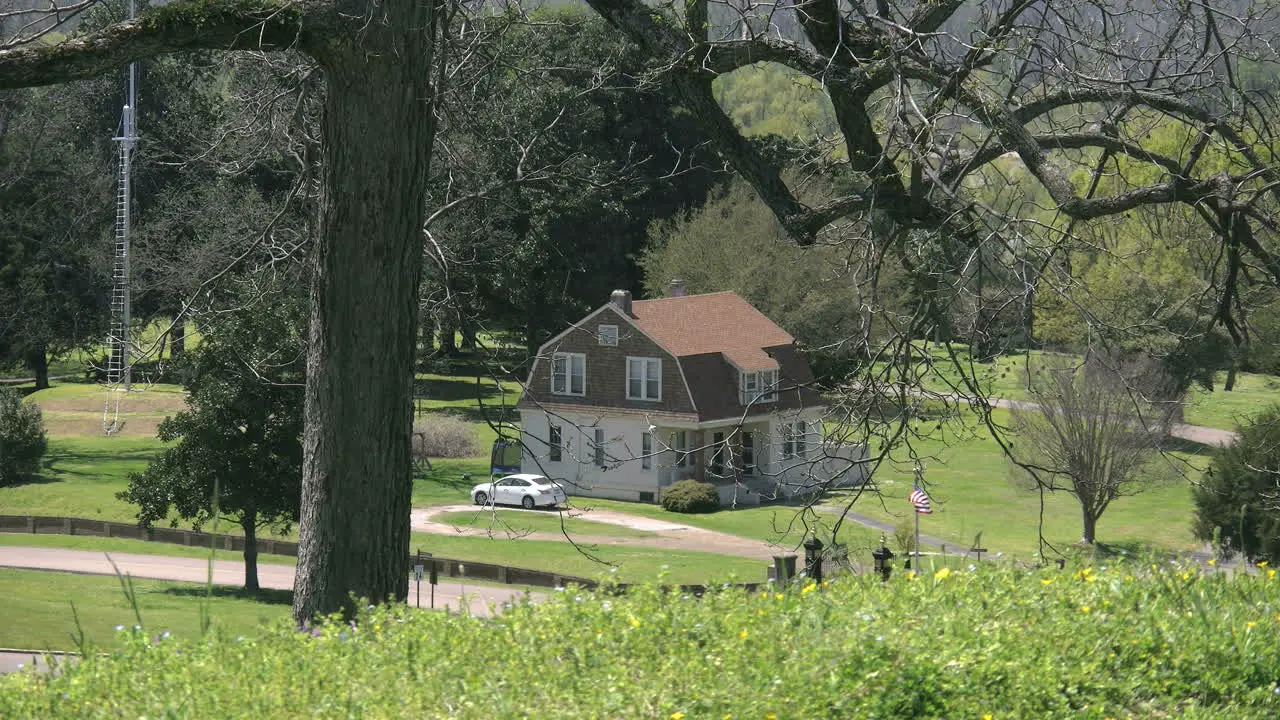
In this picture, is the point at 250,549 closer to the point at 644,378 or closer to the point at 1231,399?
the point at 644,378

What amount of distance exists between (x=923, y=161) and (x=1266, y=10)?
11.7 ft

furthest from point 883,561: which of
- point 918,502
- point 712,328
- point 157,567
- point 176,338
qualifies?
point 712,328

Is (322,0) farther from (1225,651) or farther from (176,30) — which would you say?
(1225,651)

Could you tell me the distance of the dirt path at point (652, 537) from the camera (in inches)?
1372

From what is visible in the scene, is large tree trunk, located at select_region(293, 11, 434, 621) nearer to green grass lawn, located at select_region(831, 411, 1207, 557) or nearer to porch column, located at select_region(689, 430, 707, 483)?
green grass lawn, located at select_region(831, 411, 1207, 557)

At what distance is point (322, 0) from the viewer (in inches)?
231

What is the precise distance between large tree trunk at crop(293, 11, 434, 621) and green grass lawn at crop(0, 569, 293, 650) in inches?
563

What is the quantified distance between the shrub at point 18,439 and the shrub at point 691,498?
2015 centimetres

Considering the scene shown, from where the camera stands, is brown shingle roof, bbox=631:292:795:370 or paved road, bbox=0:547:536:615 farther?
brown shingle roof, bbox=631:292:795:370

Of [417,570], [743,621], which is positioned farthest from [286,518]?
[743,621]

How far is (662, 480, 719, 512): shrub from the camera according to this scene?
4206 centimetres

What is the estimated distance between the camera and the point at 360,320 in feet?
20.4

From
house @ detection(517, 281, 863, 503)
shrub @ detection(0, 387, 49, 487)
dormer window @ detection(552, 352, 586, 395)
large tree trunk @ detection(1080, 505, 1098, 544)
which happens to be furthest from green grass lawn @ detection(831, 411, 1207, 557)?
shrub @ detection(0, 387, 49, 487)

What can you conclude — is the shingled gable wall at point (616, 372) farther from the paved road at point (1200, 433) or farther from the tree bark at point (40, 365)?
the tree bark at point (40, 365)
